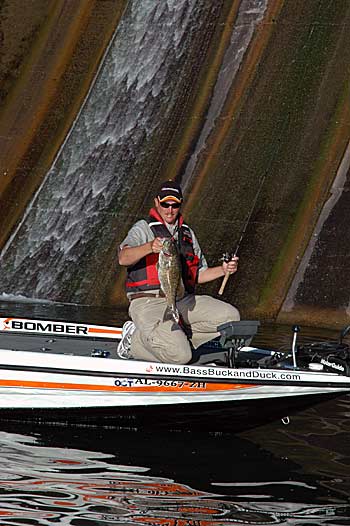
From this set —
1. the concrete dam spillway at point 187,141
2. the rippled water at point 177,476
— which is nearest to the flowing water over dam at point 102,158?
the concrete dam spillway at point 187,141

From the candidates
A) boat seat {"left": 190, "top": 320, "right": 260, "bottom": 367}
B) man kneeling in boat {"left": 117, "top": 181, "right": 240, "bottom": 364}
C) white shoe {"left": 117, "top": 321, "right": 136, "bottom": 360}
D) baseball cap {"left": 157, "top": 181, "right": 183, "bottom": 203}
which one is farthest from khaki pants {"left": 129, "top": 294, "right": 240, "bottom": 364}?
baseball cap {"left": 157, "top": 181, "right": 183, "bottom": 203}

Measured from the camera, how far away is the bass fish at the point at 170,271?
36.1 feet

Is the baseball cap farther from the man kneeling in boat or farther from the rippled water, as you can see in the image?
the rippled water

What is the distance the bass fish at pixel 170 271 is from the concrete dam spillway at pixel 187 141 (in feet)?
35.8

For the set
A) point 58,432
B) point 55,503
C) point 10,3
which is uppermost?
point 10,3

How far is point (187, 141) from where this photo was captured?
92.8ft

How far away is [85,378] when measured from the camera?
1186cm

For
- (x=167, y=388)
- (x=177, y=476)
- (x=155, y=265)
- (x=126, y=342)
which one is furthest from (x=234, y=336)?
(x=177, y=476)

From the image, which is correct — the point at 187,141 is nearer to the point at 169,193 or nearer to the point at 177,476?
the point at 169,193

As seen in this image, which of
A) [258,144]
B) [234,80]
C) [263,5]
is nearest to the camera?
[258,144]

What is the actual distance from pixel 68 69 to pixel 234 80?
558cm

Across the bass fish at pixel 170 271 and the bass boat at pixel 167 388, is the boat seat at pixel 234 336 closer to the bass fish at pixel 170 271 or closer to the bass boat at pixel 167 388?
the bass boat at pixel 167 388

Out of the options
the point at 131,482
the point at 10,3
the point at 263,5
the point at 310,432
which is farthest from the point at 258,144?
the point at 131,482

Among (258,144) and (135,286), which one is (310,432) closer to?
(135,286)
